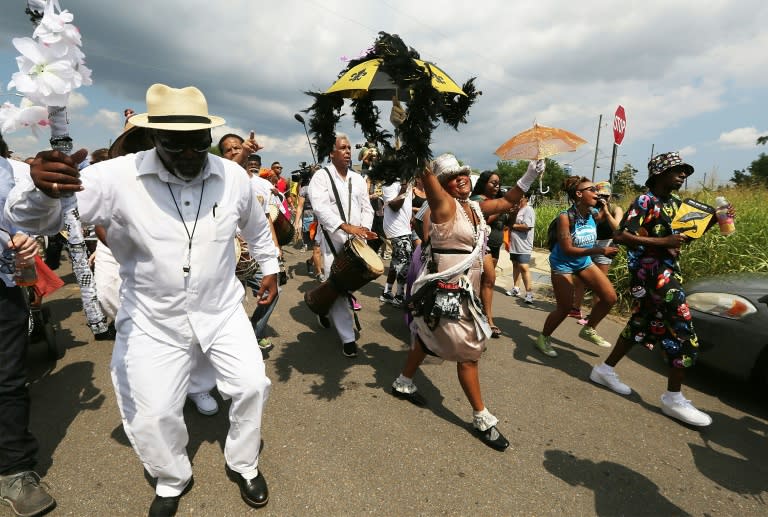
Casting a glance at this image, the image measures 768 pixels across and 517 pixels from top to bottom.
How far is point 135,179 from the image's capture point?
2.10 meters

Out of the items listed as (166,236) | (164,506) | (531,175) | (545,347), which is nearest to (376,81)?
(531,175)

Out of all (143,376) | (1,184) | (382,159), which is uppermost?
(382,159)

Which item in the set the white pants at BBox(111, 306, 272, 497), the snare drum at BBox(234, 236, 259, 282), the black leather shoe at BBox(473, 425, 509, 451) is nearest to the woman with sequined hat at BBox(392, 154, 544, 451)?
the black leather shoe at BBox(473, 425, 509, 451)

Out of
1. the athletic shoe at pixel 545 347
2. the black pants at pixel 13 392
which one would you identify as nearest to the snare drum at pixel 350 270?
the athletic shoe at pixel 545 347

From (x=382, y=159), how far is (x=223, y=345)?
1.51 metres

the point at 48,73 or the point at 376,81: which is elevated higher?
the point at 376,81

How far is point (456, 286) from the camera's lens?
290cm

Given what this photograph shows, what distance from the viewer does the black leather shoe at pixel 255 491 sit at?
7.40ft

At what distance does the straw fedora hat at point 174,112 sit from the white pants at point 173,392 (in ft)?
3.53

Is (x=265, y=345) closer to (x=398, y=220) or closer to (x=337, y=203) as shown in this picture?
(x=337, y=203)

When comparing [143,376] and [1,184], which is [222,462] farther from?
[1,184]

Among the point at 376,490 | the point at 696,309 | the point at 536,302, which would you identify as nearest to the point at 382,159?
the point at 376,490

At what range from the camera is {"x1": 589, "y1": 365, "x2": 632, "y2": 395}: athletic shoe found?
3.80m

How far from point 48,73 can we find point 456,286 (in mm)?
2401
